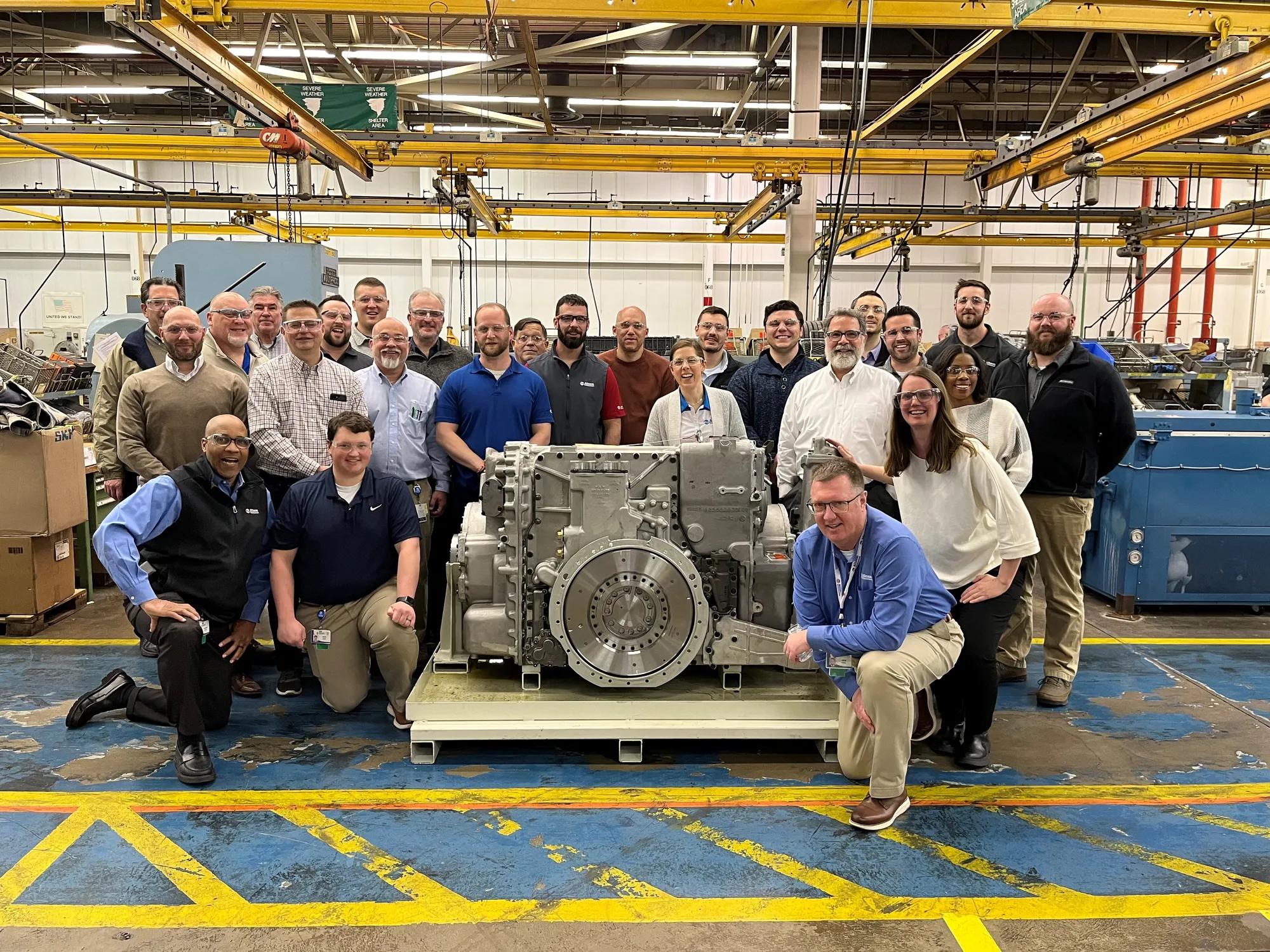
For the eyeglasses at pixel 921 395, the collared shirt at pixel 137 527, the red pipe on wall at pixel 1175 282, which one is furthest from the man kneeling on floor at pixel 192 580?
the red pipe on wall at pixel 1175 282

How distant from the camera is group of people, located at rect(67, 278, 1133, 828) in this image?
3.26 meters

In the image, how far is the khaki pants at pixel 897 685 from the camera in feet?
10.2

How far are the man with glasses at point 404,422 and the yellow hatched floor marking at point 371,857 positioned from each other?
1.43 meters

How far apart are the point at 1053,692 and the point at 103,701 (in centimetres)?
430

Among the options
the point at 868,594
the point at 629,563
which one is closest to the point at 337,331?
the point at 629,563

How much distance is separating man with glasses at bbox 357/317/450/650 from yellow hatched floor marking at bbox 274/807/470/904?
1.43 meters

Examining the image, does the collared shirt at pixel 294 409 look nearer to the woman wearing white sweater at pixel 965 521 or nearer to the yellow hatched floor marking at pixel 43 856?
the yellow hatched floor marking at pixel 43 856

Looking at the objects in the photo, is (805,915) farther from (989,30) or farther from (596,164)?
(596,164)

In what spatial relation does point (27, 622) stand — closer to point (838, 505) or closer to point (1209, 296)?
point (838, 505)

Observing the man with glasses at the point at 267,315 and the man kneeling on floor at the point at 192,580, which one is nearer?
the man kneeling on floor at the point at 192,580

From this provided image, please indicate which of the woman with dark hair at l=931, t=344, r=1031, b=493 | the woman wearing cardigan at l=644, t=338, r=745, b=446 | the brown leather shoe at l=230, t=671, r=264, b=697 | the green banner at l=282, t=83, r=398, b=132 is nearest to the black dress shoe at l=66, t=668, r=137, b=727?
the brown leather shoe at l=230, t=671, r=264, b=697

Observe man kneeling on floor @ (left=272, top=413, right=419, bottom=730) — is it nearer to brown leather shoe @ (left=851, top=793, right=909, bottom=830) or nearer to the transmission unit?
the transmission unit

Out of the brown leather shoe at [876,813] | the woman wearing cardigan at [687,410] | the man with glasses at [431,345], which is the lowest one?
the brown leather shoe at [876,813]

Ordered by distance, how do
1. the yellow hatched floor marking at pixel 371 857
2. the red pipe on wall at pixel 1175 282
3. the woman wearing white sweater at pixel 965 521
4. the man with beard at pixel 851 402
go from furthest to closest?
the red pipe on wall at pixel 1175 282
the man with beard at pixel 851 402
the woman wearing white sweater at pixel 965 521
the yellow hatched floor marking at pixel 371 857
